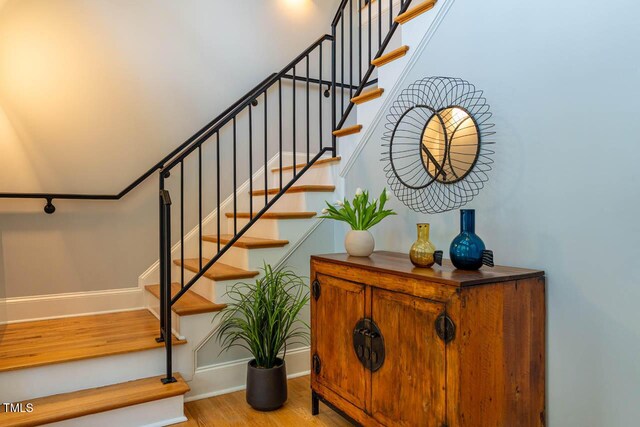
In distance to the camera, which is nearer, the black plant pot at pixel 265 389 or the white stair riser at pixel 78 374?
the white stair riser at pixel 78 374

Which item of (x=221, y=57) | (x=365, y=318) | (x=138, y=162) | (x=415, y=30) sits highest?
(x=221, y=57)

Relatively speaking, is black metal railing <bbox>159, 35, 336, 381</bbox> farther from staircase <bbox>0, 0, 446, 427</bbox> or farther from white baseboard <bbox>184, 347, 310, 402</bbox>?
white baseboard <bbox>184, 347, 310, 402</bbox>

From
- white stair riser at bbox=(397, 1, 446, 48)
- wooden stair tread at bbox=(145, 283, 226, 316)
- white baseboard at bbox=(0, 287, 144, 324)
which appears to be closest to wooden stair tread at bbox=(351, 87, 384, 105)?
white stair riser at bbox=(397, 1, 446, 48)

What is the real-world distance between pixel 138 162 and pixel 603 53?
303 cm

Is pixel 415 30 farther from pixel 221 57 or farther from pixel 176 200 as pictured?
pixel 176 200

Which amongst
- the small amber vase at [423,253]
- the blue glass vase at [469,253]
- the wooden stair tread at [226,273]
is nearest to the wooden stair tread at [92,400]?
the wooden stair tread at [226,273]

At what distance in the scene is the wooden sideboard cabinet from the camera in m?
1.50

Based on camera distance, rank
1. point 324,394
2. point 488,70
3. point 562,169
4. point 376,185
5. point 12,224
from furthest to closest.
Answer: point 12,224 < point 376,185 < point 324,394 < point 488,70 < point 562,169

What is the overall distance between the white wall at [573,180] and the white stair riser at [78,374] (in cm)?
193

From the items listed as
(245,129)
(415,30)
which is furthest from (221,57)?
(415,30)

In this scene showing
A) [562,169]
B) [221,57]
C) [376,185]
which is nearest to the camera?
[562,169]

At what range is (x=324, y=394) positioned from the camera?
223 cm

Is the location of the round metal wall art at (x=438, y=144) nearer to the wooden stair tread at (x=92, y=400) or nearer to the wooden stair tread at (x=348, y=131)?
the wooden stair tread at (x=348, y=131)

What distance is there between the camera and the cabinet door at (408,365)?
158 cm
